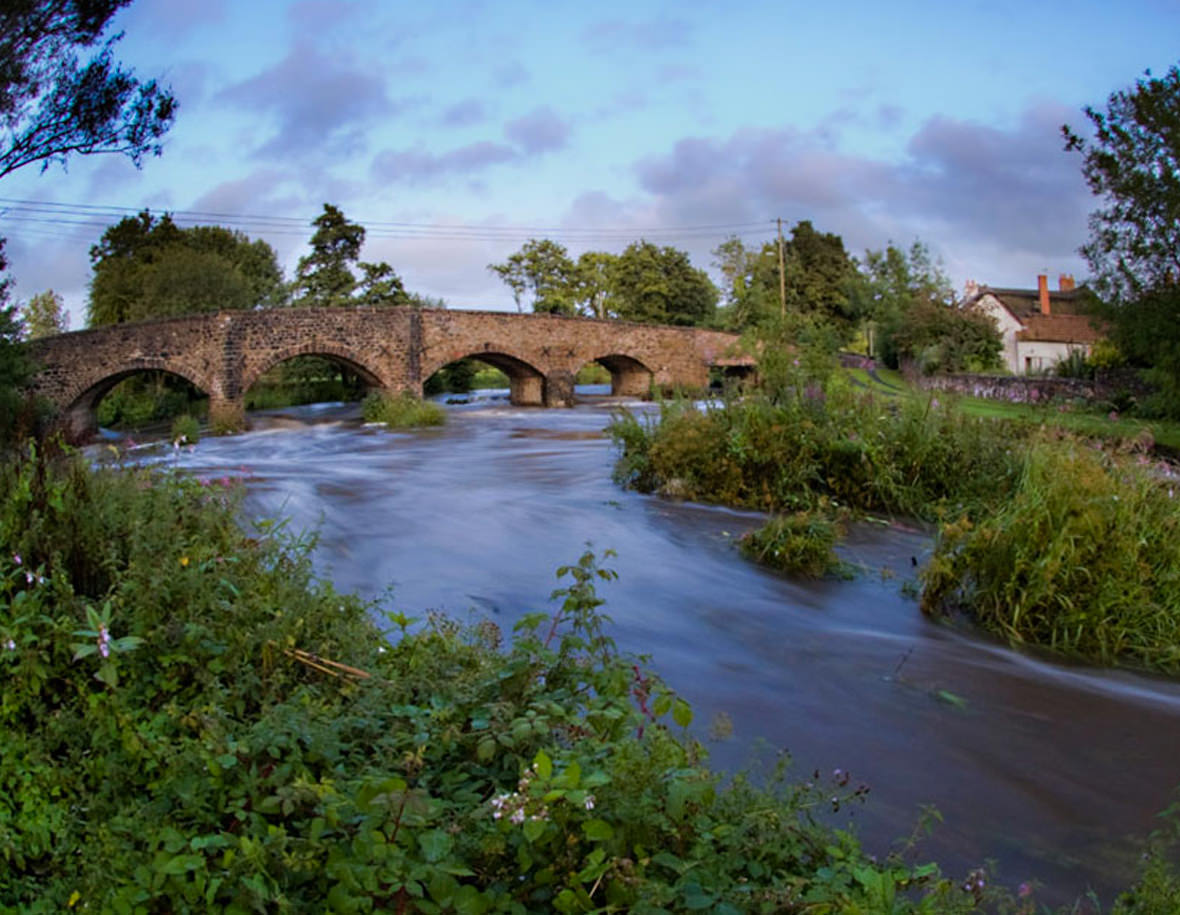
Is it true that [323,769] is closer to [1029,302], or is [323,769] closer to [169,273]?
[169,273]

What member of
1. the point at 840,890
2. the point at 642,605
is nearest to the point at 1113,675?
the point at 642,605

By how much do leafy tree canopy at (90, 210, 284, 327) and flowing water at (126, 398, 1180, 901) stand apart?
32.5 metres

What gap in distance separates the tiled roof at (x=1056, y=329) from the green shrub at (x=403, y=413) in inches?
1397

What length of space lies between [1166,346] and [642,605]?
56.6 feet

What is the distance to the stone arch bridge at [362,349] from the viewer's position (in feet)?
96.1

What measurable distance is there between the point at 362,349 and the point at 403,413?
23.4 ft

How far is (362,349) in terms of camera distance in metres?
33.6

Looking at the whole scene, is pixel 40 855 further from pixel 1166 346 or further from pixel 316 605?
pixel 1166 346

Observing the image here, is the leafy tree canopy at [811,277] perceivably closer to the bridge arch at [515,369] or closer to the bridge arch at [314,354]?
the bridge arch at [515,369]

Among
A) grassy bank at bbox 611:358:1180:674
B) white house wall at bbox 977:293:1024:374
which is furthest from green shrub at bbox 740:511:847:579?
white house wall at bbox 977:293:1024:374

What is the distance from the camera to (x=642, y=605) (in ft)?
23.2

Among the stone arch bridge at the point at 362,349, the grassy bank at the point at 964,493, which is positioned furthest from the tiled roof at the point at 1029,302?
the grassy bank at the point at 964,493

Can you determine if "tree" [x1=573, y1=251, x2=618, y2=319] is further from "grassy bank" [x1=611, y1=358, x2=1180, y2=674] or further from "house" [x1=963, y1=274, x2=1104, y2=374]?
"grassy bank" [x1=611, y1=358, x2=1180, y2=674]

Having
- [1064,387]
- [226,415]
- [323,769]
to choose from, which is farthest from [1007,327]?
[323,769]
